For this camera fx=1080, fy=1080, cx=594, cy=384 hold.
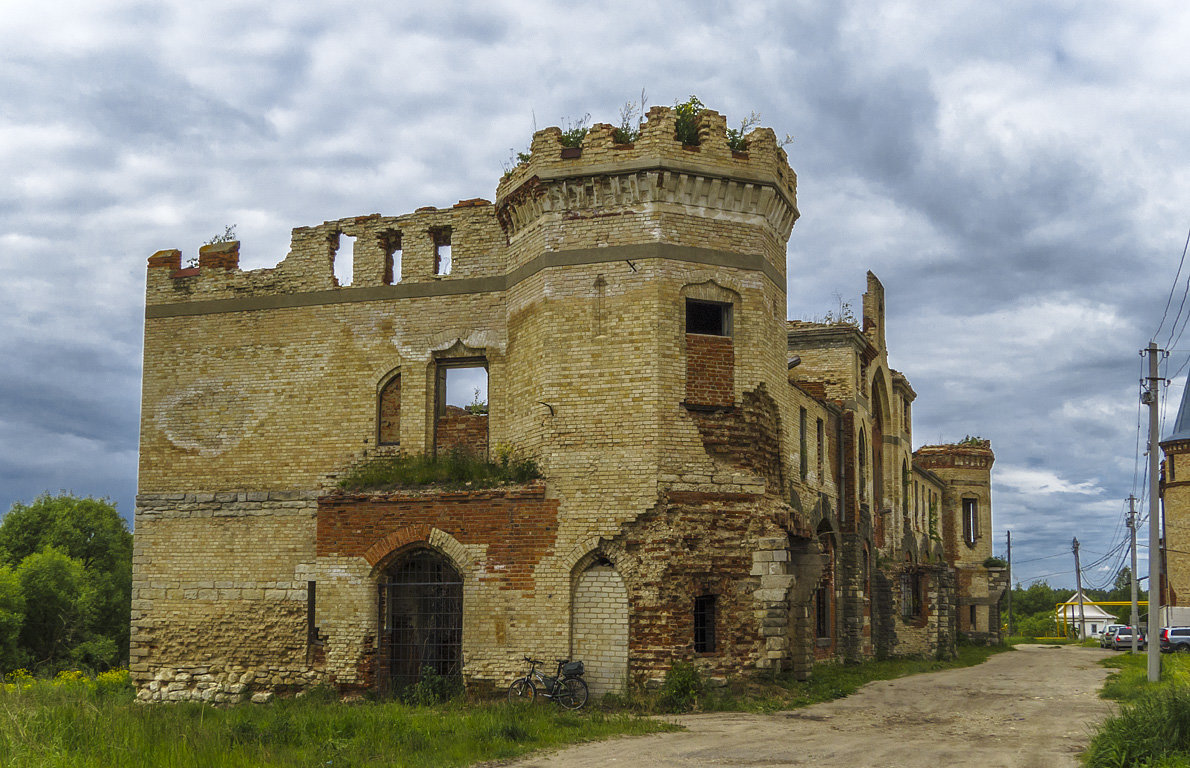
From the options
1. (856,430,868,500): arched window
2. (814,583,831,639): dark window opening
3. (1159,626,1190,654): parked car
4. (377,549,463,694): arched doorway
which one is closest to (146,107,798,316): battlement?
(377,549,463,694): arched doorway

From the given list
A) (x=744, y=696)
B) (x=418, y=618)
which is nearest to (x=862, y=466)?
(x=744, y=696)

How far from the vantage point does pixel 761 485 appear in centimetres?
1798

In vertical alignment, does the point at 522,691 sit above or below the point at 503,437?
below

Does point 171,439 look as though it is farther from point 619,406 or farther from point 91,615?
point 91,615

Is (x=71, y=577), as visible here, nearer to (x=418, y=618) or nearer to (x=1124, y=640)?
(x=418, y=618)

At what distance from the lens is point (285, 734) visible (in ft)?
44.5

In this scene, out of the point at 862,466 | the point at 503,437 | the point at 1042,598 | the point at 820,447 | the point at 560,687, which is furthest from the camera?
the point at 1042,598

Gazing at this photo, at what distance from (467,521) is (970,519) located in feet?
117

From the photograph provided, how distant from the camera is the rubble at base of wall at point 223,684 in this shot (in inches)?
769

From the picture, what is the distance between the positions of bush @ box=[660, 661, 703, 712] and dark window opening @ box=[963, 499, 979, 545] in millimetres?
34865

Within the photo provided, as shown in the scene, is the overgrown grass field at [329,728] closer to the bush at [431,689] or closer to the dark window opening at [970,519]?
the bush at [431,689]

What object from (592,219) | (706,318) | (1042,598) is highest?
(592,219)

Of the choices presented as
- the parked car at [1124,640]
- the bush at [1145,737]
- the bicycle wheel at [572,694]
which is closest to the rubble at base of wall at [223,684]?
the bicycle wheel at [572,694]

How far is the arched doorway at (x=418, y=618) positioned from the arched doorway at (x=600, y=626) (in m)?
2.29
